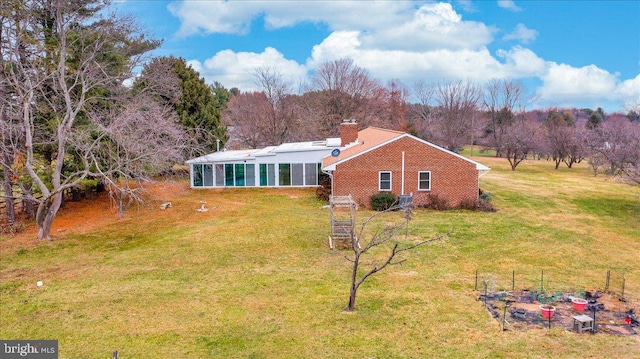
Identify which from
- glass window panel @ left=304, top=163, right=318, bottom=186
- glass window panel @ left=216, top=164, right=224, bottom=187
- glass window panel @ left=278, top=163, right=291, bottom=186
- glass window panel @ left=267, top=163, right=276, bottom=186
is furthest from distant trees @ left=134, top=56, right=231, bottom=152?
glass window panel @ left=304, top=163, right=318, bottom=186

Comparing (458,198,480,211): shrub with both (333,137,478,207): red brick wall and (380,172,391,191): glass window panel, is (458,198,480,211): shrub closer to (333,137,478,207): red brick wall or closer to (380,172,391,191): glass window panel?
(333,137,478,207): red brick wall

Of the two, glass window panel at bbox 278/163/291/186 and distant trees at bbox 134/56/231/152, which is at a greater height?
distant trees at bbox 134/56/231/152

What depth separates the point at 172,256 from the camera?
1623 cm

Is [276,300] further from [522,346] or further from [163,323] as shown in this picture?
[522,346]

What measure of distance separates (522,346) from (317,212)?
48.9 ft

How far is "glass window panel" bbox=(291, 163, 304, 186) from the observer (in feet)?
102

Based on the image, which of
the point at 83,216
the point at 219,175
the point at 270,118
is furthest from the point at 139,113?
the point at 270,118

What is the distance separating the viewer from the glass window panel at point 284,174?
3100cm

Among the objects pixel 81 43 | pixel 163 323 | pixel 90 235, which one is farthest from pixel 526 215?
pixel 81 43

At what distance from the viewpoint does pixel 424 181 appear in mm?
24375

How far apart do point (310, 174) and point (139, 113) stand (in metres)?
13.4

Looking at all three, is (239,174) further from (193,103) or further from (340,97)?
(340,97)

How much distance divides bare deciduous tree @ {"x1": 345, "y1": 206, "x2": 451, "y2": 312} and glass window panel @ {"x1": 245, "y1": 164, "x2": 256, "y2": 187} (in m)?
12.1

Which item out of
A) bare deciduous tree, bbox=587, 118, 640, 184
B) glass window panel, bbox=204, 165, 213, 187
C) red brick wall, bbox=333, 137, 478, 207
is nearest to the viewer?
red brick wall, bbox=333, 137, 478, 207
